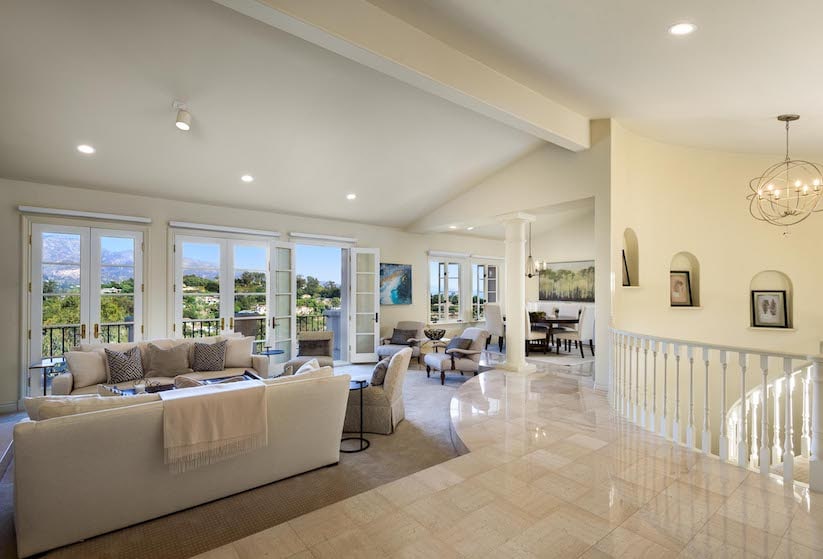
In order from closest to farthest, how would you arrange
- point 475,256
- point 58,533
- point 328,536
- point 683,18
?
1. point 328,536
2. point 58,533
3. point 683,18
4. point 475,256

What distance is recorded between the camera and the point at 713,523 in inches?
83.1

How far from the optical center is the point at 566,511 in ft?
7.32

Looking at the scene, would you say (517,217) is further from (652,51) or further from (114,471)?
(114,471)

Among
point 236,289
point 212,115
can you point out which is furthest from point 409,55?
point 236,289

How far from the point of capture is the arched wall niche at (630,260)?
541 cm

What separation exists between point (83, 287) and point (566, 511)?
587 cm

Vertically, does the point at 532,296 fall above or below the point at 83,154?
below

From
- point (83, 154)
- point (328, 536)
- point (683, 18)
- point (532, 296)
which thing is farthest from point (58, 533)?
point (532, 296)

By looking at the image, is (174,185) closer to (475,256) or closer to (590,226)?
(475,256)

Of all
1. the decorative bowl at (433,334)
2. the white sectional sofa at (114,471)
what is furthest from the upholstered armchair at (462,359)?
the white sectional sofa at (114,471)

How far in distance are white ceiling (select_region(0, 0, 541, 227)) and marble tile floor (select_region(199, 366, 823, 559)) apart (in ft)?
11.7

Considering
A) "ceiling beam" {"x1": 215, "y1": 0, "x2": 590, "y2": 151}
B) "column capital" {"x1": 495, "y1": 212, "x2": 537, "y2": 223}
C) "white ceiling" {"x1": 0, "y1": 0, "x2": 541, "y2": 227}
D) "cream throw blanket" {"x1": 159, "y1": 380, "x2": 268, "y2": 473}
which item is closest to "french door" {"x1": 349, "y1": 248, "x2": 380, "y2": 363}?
"white ceiling" {"x1": 0, "y1": 0, "x2": 541, "y2": 227}

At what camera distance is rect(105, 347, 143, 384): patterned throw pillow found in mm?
4387

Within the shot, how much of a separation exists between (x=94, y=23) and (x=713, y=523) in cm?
517
